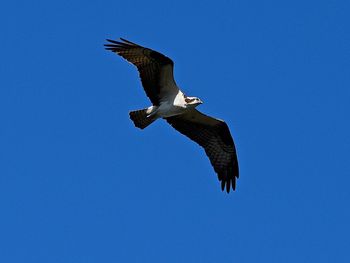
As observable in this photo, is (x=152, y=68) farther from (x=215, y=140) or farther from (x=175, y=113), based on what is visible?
(x=215, y=140)

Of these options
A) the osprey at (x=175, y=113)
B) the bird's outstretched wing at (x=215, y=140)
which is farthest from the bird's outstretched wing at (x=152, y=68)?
the bird's outstretched wing at (x=215, y=140)

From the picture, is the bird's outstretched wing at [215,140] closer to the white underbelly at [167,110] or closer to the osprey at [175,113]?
the osprey at [175,113]

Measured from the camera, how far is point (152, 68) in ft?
64.1

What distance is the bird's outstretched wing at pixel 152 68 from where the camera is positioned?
755 inches

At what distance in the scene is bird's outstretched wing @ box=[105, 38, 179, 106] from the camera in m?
19.2

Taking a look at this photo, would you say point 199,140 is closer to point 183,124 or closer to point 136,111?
point 183,124

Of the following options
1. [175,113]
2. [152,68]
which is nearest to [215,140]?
[175,113]

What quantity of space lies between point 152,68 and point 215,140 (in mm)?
2786

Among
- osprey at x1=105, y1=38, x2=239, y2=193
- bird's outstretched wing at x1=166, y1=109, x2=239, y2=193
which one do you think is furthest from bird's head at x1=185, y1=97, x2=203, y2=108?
bird's outstretched wing at x1=166, y1=109, x2=239, y2=193

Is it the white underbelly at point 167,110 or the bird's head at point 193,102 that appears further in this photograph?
the white underbelly at point 167,110

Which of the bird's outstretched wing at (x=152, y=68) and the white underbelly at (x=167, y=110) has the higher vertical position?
Answer: the bird's outstretched wing at (x=152, y=68)

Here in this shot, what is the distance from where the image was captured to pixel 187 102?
19.8 m

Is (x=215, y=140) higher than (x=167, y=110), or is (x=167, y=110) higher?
(x=215, y=140)

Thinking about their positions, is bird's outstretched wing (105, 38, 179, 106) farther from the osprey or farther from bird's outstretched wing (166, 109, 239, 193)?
bird's outstretched wing (166, 109, 239, 193)
